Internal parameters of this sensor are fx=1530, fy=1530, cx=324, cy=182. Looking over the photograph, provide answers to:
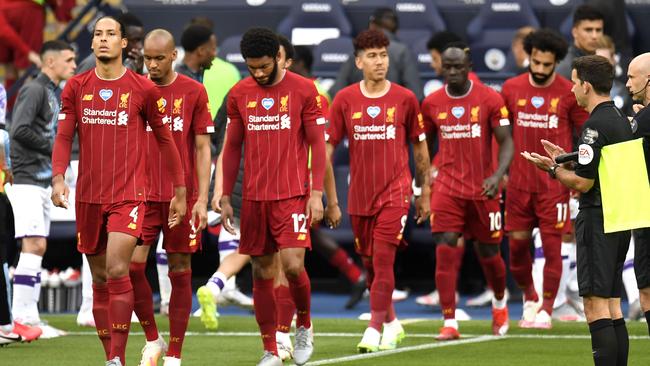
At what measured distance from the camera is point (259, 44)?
10281 mm

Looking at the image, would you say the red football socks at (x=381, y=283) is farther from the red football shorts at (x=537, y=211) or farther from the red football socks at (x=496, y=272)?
the red football shorts at (x=537, y=211)

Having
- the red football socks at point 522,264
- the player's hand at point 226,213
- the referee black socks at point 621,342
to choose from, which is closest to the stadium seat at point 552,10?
the red football socks at point 522,264

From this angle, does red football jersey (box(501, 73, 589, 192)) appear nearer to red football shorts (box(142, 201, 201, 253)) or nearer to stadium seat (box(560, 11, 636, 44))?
red football shorts (box(142, 201, 201, 253))

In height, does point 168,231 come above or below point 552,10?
below

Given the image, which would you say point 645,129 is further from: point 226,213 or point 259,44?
point 226,213

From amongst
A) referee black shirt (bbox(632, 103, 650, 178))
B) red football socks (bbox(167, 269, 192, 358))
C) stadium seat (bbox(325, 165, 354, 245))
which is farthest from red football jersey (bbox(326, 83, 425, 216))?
stadium seat (bbox(325, 165, 354, 245))

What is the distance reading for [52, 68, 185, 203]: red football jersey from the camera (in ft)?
32.1

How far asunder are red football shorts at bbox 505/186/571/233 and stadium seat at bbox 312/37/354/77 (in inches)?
186

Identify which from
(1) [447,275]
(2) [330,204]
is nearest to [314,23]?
(1) [447,275]

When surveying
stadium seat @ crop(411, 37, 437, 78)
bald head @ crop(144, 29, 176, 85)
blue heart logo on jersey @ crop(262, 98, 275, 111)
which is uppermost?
stadium seat @ crop(411, 37, 437, 78)

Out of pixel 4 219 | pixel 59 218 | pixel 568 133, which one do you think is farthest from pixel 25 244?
pixel 568 133

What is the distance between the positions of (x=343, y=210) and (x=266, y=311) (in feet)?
22.1

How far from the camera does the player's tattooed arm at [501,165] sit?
41.8ft

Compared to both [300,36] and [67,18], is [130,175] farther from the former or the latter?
[67,18]
